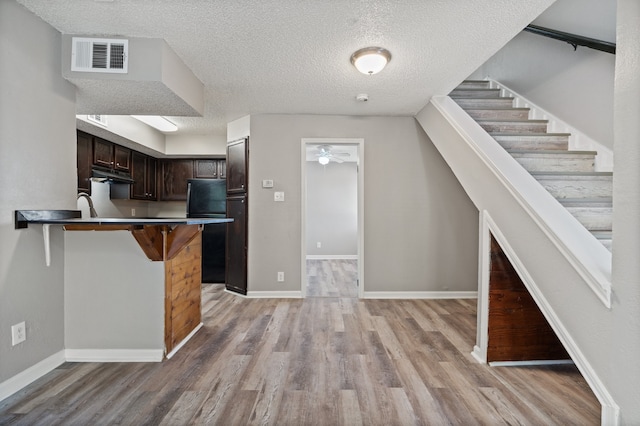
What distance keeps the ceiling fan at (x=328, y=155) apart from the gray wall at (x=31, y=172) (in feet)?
12.6

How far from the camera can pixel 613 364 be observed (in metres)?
1.14

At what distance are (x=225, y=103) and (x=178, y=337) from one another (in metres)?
2.38

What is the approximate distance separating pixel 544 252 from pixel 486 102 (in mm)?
2489

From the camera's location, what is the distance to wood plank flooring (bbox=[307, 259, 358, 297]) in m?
3.90

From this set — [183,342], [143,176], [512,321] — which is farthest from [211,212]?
[512,321]

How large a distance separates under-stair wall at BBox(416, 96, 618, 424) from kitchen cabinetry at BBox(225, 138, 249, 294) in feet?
8.03

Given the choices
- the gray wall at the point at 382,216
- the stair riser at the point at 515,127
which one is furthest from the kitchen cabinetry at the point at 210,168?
the stair riser at the point at 515,127

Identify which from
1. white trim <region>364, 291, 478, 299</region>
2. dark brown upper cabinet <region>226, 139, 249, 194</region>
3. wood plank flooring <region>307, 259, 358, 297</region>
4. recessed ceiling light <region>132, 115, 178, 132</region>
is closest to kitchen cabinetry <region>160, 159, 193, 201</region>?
recessed ceiling light <region>132, 115, 178, 132</region>

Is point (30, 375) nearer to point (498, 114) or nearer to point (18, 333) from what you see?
point (18, 333)

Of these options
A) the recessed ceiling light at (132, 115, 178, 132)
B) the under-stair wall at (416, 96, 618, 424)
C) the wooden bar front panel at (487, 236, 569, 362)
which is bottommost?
the wooden bar front panel at (487, 236, 569, 362)

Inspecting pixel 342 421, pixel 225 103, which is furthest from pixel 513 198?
pixel 225 103

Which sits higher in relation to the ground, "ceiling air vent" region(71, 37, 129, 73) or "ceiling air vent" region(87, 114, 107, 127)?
"ceiling air vent" region(71, 37, 129, 73)

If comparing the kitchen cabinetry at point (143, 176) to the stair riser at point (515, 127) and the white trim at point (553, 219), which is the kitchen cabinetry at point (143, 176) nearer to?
the white trim at point (553, 219)

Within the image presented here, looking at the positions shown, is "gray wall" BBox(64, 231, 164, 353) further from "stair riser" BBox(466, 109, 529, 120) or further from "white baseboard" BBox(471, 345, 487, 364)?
"stair riser" BBox(466, 109, 529, 120)
